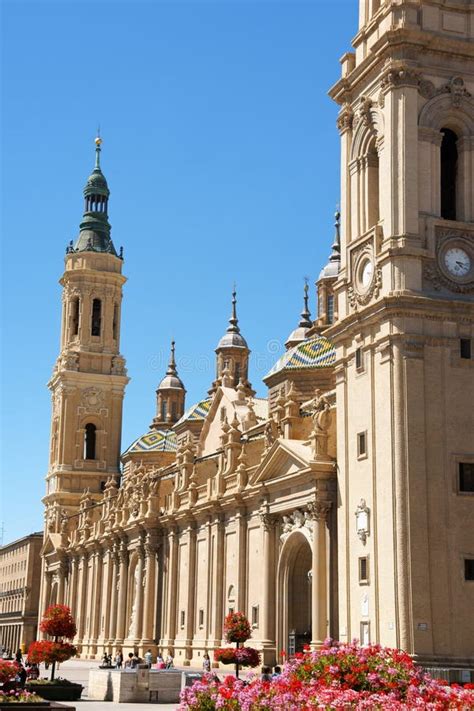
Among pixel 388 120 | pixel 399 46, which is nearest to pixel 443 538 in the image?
pixel 388 120

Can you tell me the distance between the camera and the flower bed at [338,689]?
16.9 metres

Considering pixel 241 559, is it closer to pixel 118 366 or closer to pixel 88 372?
pixel 88 372

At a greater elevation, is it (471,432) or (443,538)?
(471,432)

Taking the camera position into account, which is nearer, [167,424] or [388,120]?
[388,120]

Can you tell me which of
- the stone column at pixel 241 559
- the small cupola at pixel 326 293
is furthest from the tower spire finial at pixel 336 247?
the stone column at pixel 241 559

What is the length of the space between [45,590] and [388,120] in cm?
6773

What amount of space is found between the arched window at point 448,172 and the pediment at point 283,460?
1036cm

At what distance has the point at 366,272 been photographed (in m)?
38.1

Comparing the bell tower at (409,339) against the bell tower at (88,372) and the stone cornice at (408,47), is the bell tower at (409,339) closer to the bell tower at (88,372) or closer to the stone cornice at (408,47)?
the stone cornice at (408,47)

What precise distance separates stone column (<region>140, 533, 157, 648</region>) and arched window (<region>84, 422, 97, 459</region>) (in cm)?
3155

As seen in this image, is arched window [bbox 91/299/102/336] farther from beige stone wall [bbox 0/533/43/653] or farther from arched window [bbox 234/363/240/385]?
beige stone wall [bbox 0/533/43/653]

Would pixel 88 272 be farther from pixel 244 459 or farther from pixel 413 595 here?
pixel 413 595

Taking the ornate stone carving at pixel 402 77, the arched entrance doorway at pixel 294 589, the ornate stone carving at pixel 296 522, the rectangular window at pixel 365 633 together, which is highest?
the ornate stone carving at pixel 402 77

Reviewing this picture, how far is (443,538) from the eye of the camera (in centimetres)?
3431
